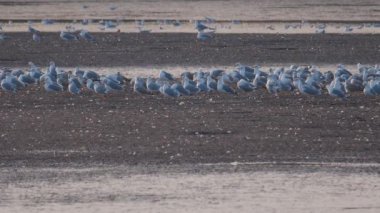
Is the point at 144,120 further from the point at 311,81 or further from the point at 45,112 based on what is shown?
the point at 311,81

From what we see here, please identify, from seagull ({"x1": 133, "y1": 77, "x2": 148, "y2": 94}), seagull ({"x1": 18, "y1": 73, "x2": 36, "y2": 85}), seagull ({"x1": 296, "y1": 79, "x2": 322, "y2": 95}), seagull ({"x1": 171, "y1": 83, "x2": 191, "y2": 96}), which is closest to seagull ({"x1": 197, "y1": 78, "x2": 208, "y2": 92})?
seagull ({"x1": 171, "y1": 83, "x2": 191, "y2": 96})

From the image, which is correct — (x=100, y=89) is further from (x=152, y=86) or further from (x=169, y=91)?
(x=169, y=91)

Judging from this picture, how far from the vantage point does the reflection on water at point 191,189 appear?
11.8 meters

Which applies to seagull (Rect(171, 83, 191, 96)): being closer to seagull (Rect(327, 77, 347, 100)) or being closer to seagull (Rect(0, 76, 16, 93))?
seagull (Rect(327, 77, 347, 100))

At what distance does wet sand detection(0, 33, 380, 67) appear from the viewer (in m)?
31.0

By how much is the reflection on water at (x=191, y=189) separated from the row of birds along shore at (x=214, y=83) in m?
7.22

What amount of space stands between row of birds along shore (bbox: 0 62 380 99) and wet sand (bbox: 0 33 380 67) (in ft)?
19.9

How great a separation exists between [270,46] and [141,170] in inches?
870

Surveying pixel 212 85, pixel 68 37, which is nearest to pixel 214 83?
pixel 212 85

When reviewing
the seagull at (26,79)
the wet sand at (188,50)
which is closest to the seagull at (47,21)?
the wet sand at (188,50)

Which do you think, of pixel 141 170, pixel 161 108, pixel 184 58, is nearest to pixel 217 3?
pixel 184 58

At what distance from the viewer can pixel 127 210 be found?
11680mm

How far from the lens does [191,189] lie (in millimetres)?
12719

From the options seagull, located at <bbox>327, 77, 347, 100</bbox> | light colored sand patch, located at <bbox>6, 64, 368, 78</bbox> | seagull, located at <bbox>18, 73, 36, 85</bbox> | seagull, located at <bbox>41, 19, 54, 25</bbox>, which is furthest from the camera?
seagull, located at <bbox>41, 19, 54, 25</bbox>
